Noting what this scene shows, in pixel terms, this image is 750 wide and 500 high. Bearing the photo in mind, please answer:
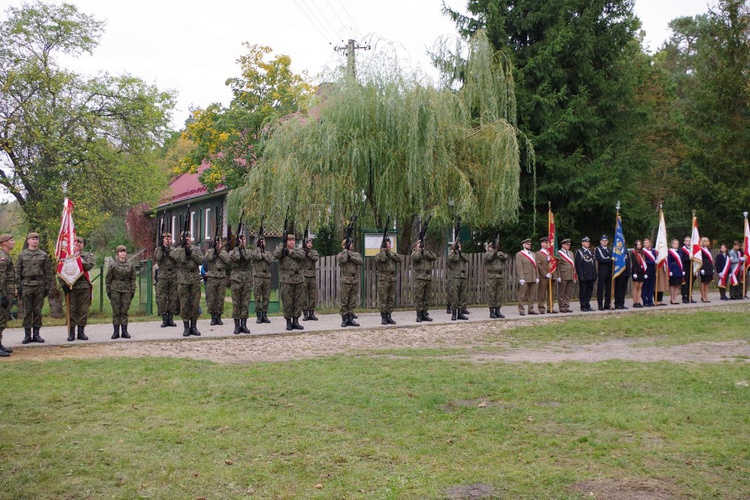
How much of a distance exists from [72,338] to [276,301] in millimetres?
6313

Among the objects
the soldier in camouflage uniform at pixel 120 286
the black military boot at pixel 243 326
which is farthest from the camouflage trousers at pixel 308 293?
the soldier in camouflage uniform at pixel 120 286

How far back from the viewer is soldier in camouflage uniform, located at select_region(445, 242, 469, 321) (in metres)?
16.4

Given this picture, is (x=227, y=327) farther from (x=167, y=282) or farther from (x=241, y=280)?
(x=167, y=282)

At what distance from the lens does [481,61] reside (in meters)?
19.7

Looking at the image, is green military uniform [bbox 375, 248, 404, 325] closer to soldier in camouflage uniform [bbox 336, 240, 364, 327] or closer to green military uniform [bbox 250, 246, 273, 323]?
soldier in camouflage uniform [bbox 336, 240, 364, 327]

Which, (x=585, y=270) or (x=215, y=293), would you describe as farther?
(x=585, y=270)

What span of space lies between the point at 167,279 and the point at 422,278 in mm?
5425

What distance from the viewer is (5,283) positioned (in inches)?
457

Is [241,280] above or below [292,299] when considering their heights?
above

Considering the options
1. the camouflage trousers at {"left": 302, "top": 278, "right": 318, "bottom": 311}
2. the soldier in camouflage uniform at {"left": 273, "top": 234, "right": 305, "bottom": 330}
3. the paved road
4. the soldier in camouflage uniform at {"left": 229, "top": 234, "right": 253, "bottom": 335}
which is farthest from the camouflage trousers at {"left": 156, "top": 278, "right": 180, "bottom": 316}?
the camouflage trousers at {"left": 302, "top": 278, "right": 318, "bottom": 311}

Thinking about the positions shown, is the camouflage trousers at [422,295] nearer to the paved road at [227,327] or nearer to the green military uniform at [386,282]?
the paved road at [227,327]

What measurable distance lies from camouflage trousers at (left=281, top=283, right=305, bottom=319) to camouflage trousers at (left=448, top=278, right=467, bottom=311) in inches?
143

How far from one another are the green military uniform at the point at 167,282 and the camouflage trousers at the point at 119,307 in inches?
42.8

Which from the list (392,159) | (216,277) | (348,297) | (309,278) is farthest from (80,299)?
(392,159)
